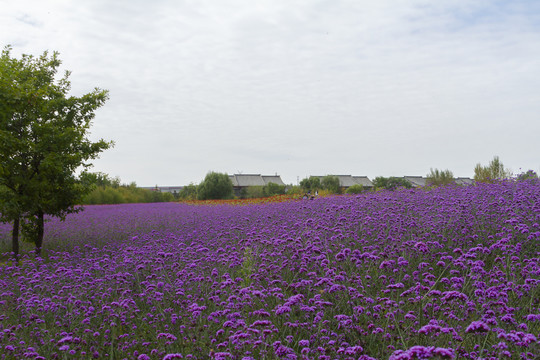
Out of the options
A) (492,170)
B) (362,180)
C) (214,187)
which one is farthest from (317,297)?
(362,180)

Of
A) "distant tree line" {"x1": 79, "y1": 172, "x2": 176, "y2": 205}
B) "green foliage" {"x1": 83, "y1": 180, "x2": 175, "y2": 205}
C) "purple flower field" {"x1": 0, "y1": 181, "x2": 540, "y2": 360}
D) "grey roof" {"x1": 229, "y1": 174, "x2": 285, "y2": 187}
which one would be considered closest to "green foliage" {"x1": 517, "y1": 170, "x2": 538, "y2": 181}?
"purple flower field" {"x1": 0, "y1": 181, "x2": 540, "y2": 360}

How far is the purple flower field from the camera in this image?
333cm

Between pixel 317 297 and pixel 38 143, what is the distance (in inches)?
336

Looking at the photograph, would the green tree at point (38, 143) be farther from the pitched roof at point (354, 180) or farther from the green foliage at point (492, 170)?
the pitched roof at point (354, 180)

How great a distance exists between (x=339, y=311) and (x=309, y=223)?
3222mm

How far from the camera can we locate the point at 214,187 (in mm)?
34875

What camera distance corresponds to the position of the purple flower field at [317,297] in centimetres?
Answer: 333

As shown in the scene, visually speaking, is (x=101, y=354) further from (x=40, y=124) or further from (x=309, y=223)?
(x=40, y=124)

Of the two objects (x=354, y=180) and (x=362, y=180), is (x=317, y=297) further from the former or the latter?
(x=362, y=180)

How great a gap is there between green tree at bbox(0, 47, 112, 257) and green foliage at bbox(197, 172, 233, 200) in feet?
77.5

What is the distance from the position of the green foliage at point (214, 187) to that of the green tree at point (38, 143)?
23.6 metres

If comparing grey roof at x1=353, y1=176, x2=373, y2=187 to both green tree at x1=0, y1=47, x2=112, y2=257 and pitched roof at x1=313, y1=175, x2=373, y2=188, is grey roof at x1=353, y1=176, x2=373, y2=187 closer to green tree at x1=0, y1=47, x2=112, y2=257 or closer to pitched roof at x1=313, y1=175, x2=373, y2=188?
pitched roof at x1=313, y1=175, x2=373, y2=188

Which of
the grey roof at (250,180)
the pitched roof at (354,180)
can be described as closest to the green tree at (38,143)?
the grey roof at (250,180)

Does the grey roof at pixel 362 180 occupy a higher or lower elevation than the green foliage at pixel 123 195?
higher
